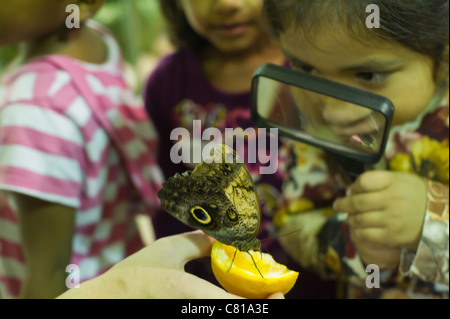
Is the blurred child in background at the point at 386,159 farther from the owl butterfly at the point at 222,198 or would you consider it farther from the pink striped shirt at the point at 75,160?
the pink striped shirt at the point at 75,160

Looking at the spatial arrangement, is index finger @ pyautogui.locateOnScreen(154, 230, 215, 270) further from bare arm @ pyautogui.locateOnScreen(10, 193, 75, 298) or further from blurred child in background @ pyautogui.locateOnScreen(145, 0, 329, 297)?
bare arm @ pyautogui.locateOnScreen(10, 193, 75, 298)

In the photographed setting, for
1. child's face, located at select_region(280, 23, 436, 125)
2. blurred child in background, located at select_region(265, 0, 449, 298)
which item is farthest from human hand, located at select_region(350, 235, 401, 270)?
child's face, located at select_region(280, 23, 436, 125)

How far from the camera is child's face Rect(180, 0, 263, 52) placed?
0.62 meters

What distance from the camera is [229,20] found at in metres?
0.66

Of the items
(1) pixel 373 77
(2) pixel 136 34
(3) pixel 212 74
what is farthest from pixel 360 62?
(2) pixel 136 34

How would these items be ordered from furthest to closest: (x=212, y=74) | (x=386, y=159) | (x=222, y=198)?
(x=212, y=74), (x=386, y=159), (x=222, y=198)

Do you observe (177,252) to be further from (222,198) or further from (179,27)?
(179,27)

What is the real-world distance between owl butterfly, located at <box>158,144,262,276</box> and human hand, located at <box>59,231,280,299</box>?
0.03m

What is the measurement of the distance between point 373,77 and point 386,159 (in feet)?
0.42

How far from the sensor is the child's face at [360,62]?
1.65 ft

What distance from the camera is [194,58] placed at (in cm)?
83
